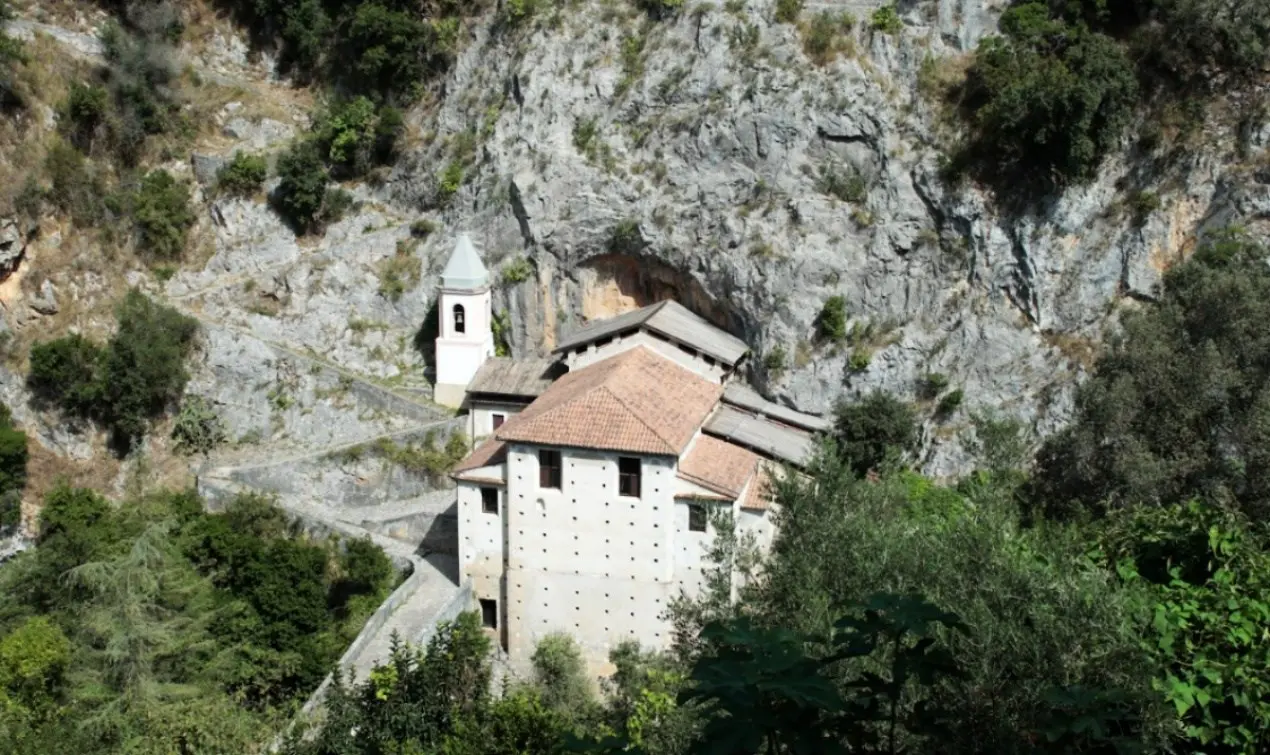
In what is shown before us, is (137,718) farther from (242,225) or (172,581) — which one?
(242,225)

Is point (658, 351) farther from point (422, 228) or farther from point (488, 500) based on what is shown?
point (422, 228)

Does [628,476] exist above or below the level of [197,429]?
below

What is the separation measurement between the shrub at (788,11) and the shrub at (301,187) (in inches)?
750

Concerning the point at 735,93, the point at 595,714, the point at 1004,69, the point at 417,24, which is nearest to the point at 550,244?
the point at 735,93

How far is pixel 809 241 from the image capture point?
38.1 m

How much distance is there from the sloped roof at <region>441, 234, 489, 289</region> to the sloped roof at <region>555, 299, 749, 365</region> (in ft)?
13.3

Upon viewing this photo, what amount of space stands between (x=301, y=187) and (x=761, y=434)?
22.1m

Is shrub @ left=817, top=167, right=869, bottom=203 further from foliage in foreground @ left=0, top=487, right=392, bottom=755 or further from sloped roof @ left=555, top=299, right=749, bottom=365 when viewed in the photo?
foliage in foreground @ left=0, top=487, right=392, bottom=755

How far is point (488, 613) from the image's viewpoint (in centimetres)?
3281

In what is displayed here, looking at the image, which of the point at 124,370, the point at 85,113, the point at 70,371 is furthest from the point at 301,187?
the point at 70,371

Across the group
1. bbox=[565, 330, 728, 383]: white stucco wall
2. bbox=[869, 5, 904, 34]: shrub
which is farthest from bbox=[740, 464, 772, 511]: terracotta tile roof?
bbox=[869, 5, 904, 34]: shrub

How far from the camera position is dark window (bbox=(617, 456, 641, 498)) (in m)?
30.0

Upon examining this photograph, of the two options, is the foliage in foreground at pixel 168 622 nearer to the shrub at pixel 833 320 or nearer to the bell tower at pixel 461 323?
the bell tower at pixel 461 323

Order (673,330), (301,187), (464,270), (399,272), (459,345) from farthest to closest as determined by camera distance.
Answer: (301,187) < (399,272) < (459,345) < (464,270) < (673,330)
